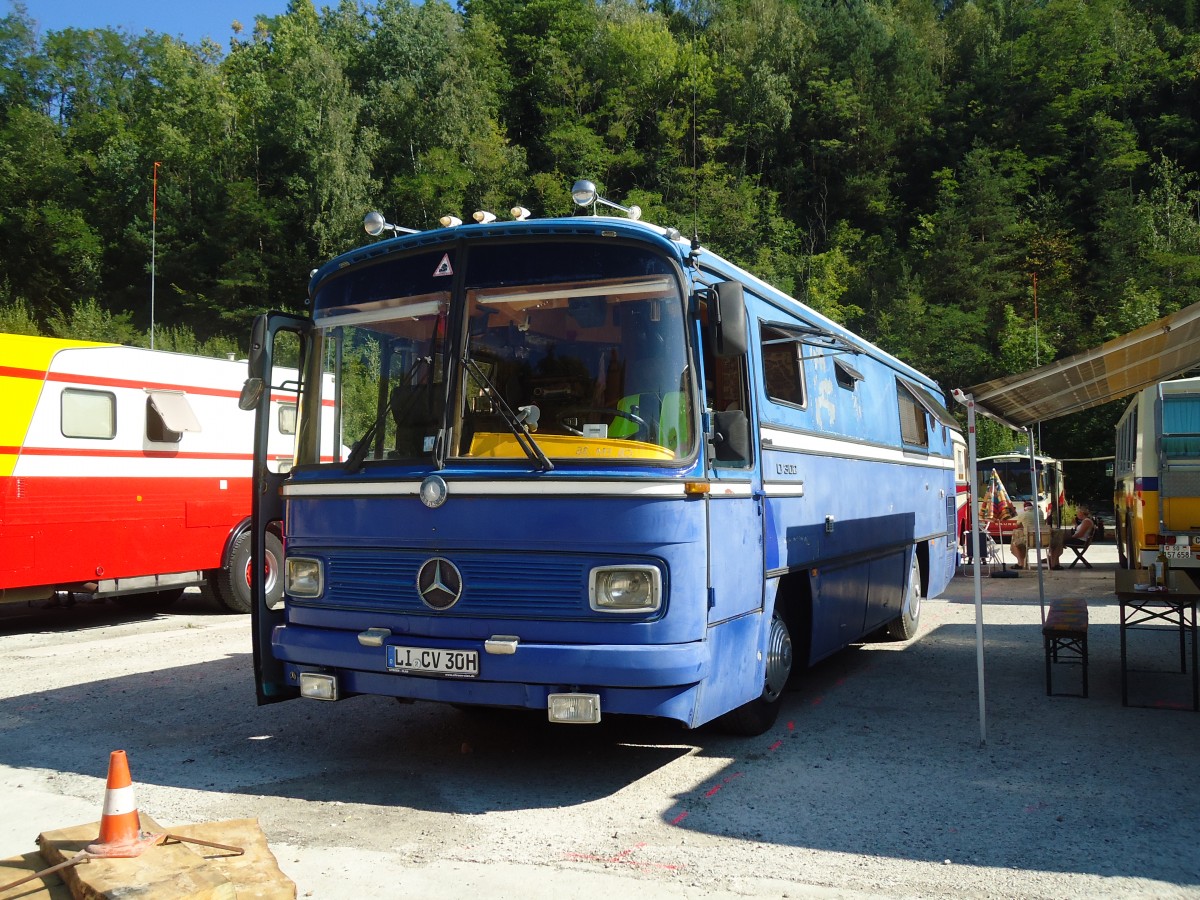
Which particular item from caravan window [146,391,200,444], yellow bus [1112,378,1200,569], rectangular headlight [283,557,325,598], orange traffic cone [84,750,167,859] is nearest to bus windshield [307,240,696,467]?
rectangular headlight [283,557,325,598]

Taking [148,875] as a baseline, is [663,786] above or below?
below

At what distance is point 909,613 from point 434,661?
23.5 ft

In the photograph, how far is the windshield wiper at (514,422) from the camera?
5.25 metres

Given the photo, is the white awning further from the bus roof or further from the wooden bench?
the bus roof

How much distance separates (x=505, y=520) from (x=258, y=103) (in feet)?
173

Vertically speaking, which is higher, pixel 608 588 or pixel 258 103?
pixel 258 103

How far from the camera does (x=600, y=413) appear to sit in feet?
17.6

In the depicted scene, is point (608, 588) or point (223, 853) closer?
point (223, 853)

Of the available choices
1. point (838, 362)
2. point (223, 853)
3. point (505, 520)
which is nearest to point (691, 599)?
point (505, 520)

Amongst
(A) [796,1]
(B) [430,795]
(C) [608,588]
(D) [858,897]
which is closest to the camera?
(D) [858,897]

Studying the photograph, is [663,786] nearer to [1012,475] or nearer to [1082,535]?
[1082,535]

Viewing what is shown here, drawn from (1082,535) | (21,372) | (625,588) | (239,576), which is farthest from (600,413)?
(1082,535)

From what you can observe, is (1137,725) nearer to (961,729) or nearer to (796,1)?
(961,729)

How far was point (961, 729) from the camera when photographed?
701cm
